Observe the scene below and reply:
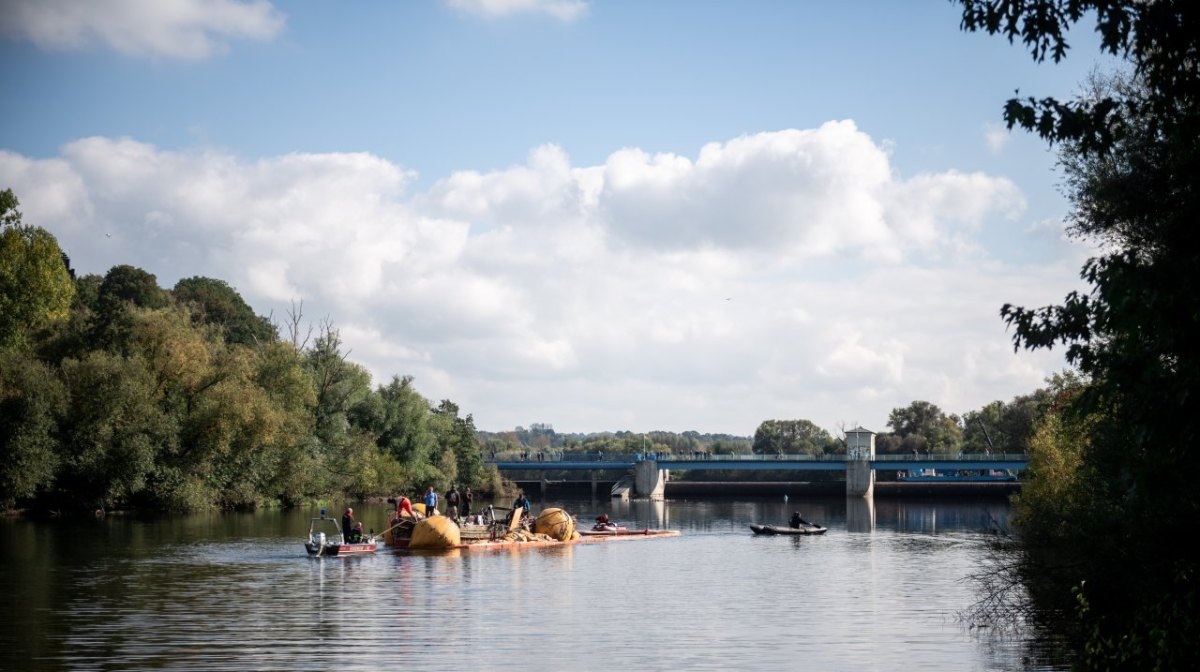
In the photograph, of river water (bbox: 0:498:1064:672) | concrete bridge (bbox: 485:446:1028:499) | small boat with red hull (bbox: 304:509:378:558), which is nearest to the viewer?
river water (bbox: 0:498:1064:672)

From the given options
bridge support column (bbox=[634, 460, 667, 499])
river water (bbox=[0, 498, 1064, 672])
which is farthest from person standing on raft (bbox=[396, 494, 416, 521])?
bridge support column (bbox=[634, 460, 667, 499])

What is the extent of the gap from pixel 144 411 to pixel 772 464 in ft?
276

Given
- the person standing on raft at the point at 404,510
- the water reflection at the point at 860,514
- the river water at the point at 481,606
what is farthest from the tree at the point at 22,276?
the water reflection at the point at 860,514

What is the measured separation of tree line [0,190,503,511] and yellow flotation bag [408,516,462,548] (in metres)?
27.7

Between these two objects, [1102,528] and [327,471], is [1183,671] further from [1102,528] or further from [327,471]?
[327,471]

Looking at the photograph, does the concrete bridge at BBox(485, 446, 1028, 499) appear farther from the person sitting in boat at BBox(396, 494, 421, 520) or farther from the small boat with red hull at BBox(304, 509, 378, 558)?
the small boat with red hull at BBox(304, 509, 378, 558)

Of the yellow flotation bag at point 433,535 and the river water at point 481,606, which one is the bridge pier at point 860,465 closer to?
the river water at point 481,606

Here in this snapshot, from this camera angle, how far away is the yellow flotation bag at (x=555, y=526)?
63062 millimetres

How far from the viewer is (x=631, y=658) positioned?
91.6 ft

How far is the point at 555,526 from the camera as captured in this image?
2495 inches

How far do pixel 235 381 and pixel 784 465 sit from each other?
250ft

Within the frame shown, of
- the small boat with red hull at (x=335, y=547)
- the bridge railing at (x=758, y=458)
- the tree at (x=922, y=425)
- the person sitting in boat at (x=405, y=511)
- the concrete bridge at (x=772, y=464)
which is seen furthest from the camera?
the tree at (x=922, y=425)

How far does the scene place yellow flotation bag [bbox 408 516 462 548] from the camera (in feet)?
181

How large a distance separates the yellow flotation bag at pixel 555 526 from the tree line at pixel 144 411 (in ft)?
89.8
